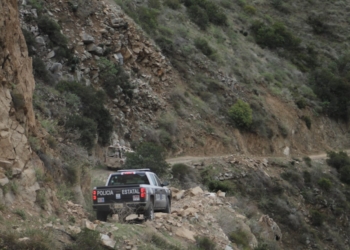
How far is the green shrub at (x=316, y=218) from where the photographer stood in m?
32.7

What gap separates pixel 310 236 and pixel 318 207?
4.40 metres

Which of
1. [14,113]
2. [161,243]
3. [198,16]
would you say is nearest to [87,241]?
[161,243]

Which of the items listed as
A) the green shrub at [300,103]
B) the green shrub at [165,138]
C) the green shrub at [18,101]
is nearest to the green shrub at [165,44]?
the green shrub at [165,138]

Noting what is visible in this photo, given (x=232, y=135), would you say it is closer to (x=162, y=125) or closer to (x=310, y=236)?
(x=162, y=125)

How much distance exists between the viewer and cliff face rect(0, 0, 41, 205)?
42.3 feet

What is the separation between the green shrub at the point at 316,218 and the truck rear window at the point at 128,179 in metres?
18.2

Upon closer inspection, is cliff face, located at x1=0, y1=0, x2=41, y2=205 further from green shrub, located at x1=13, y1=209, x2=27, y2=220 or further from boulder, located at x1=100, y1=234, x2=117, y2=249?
boulder, located at x1=100, y1=234, x2=117, y2=249

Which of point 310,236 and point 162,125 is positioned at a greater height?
point 162,125

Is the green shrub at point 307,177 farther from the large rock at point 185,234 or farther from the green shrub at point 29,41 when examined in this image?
the large rock at point 185,234

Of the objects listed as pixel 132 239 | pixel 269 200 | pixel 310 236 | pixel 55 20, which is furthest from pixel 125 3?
pixel 132 239

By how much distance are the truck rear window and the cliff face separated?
2.87 metres

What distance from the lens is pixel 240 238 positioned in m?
19.4

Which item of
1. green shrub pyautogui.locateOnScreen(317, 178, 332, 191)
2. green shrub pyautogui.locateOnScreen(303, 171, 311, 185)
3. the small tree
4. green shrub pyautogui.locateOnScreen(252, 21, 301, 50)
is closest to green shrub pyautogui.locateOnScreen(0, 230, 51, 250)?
the small tree

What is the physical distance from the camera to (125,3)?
4253 centimetres
